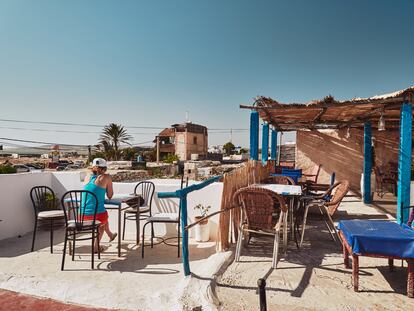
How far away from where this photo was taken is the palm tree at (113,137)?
37253 mm

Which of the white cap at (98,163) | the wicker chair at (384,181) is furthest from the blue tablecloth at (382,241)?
the wicker chair at (384,181)

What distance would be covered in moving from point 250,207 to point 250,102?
10.5ft

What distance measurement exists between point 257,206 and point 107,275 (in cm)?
192

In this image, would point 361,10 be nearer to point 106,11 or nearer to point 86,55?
point 106,11

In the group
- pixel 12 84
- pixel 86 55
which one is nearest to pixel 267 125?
pixel 86 55

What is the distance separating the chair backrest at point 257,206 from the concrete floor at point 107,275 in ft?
2.16

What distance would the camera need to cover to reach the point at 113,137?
37.4m

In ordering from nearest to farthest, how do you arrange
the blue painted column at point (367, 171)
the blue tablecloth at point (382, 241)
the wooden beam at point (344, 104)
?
1. the blue tablecloth at point (382, 241)
2. the wooden beam at point (344, 104)
3. the blue painted column at point (367, 171)

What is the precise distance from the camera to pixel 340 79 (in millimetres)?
14648

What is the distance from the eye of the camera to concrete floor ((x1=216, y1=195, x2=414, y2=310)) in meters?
2.38

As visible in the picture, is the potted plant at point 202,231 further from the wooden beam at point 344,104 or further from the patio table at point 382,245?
the wooden beam at point 344,104

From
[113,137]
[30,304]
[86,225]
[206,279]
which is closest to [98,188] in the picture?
[86,225]

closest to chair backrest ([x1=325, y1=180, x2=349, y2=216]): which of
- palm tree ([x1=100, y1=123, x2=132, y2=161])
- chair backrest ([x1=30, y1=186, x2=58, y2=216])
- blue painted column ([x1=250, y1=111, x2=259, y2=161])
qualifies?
blue painted column ([x1=250, y1=111, x2=259, y2=161])

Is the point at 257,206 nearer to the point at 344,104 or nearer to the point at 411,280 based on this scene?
the point at 411,280
